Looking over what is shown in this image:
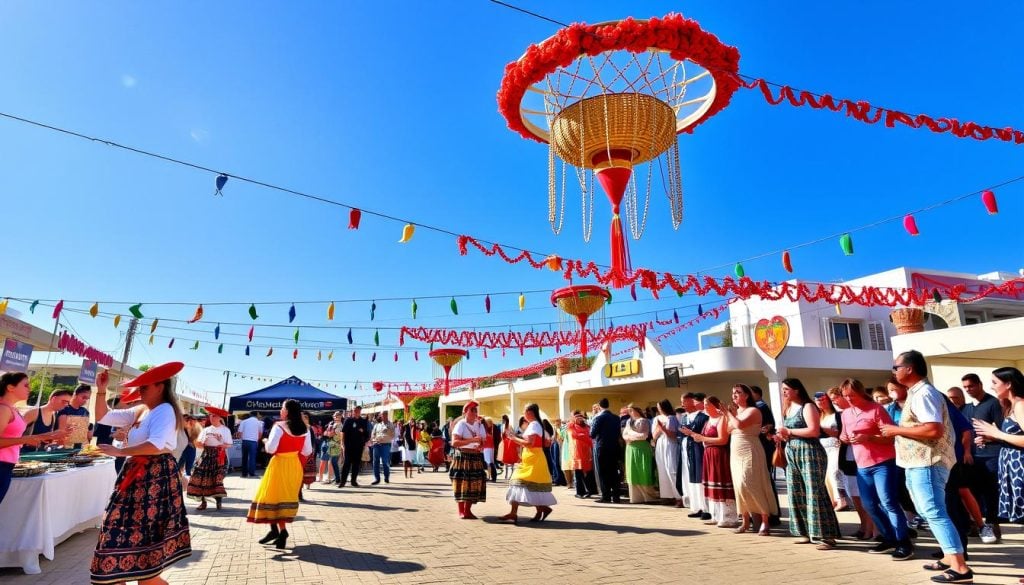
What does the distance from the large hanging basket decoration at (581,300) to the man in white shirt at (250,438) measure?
8.55m

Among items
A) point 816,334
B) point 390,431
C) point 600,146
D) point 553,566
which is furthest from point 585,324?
point 553,566

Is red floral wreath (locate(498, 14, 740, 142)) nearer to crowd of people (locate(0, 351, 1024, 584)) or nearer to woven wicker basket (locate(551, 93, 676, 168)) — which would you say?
woven wicker basket (locate(551, 93, 676, 168))

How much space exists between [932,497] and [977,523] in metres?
2.85

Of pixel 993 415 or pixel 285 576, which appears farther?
pixel 993 415

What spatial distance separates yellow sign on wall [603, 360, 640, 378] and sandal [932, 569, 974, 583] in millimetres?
16182

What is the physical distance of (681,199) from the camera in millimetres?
7145

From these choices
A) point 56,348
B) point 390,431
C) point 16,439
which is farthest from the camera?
point 56,348

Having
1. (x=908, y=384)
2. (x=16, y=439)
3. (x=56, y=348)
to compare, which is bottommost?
(x=16, y=439)

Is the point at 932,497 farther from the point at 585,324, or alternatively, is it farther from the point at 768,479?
the point at 585,324

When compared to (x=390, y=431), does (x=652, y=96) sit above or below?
above

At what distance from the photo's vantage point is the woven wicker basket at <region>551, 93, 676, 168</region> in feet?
20.3

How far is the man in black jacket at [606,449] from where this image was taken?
10312mm

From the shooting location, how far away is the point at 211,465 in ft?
30.2

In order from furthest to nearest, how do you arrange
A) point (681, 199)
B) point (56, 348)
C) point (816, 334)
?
1. point (816, 334)
2. point (56, 348)
3. point (681, 199)
